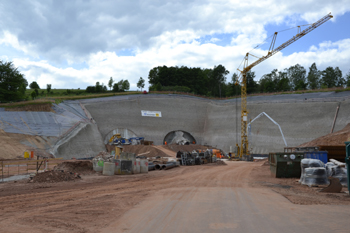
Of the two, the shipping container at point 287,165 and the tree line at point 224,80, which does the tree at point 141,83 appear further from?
the shipping container at point 287,165

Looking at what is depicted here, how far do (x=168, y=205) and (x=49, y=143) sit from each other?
3680 cm

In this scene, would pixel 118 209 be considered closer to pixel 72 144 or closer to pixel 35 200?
pixel 35 200

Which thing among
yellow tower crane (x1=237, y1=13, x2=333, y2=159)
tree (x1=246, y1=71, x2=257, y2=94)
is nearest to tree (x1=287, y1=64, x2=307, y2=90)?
tree (x1=246, y1=71, x2=257, y2=94)

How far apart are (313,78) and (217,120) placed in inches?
2529

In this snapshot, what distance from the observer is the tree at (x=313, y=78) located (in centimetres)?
10394

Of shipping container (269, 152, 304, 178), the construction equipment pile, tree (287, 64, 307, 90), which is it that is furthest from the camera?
tree (287, 64, 307, 90)

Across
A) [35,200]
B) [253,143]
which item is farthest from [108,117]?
[35,200]

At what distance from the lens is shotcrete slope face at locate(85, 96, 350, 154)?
49094 mm

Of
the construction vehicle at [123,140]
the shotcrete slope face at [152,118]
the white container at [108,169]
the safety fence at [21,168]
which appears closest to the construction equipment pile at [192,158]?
the white container at [108,169]

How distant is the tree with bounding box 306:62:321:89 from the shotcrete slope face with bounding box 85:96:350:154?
183ft

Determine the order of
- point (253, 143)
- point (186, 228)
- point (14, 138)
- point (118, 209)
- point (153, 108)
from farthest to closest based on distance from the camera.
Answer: point (153, 108) → point (253, 143) → point (14, 138) → point (118, 209) → point (186, 228)

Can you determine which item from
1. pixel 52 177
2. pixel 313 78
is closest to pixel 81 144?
pixel 52 177

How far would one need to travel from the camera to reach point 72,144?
42.8 meters

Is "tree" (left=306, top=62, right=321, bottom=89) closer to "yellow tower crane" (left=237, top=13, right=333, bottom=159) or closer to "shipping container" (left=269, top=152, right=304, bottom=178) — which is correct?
"yellow tower crane" (left=237, top=13, right=333, bottom=159)
